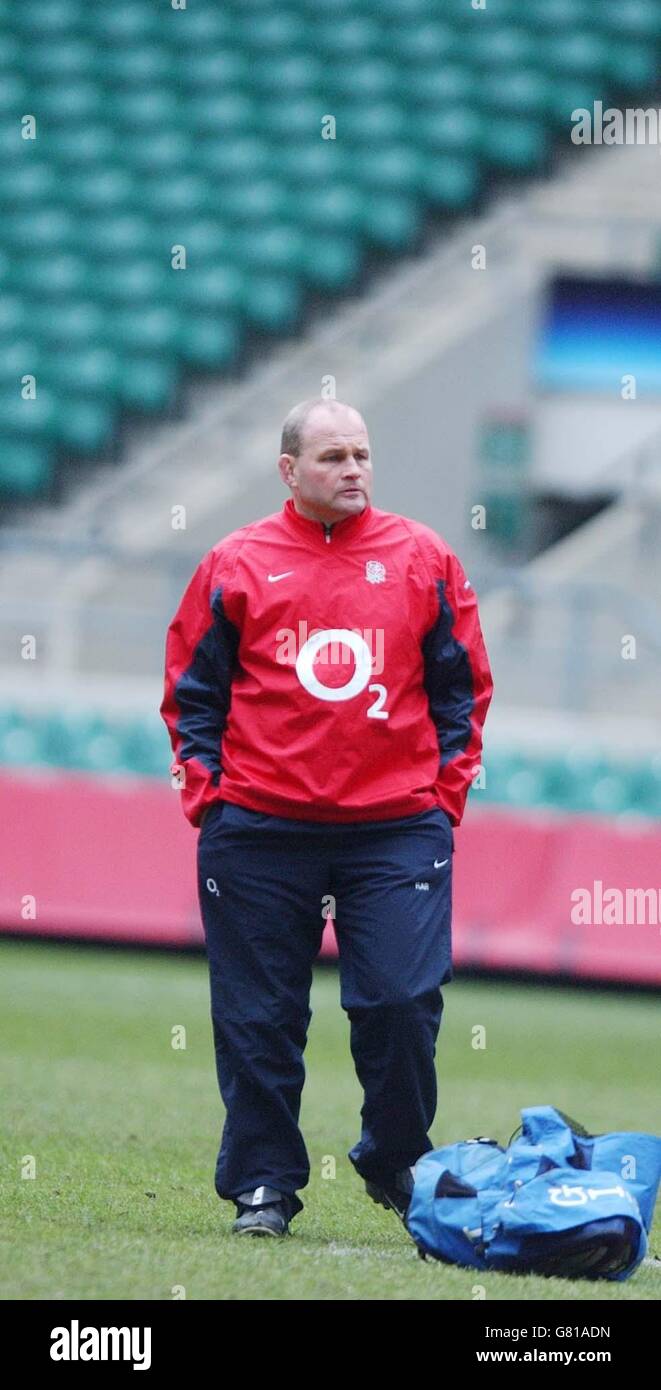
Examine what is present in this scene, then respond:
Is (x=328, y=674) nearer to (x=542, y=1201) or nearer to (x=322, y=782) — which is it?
(x=322, y=782)

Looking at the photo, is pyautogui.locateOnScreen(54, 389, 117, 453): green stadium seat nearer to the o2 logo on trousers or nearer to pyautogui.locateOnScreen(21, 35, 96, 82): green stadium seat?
pyautogui.locateOnScreen(21, 35, 96, 82): green stadium seat

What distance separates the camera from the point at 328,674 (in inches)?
196

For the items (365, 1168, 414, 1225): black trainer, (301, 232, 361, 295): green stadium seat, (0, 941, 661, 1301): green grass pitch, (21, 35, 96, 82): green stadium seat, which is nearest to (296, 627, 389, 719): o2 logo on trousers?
(365, 1168, 414, 1225): black trainer

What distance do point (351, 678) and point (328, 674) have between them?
0.18 feet

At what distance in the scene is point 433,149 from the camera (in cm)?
1781

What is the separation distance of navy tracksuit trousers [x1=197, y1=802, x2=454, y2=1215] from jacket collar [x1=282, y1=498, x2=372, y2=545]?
0.66 m

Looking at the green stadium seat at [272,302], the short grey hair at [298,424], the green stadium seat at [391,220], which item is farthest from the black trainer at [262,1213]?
the green stadium seat at [391,220]

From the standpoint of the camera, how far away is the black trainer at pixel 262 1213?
Answer: 16.5 feet

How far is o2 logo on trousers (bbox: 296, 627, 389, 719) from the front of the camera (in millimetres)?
4988

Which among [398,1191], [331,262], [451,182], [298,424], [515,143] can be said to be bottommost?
[398,1191]

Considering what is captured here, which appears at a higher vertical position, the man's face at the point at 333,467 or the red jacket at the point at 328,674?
the man's face at the point at 333,467

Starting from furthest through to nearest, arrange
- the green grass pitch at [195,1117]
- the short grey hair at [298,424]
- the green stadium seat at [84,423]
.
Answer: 1. the green stadium seat at [84,423]
2. the short grey hair at [298,424]
3. the green grass pitch at [195,1117]

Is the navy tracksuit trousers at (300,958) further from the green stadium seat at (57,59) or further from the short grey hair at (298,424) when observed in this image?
the green stadium seat at (57,59)

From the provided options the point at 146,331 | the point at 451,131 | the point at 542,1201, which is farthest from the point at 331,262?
the point at 542,1201
